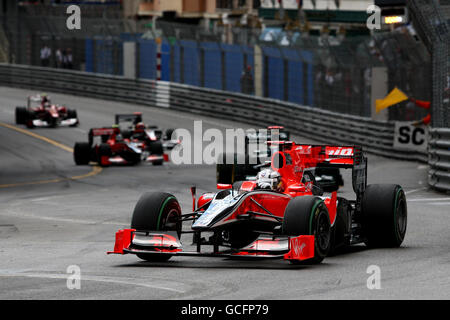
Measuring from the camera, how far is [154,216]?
12.1 m

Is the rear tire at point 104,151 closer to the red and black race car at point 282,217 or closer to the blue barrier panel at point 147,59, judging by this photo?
the red and black race car at point 282,217

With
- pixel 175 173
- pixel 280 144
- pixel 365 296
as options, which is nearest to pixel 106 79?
pixel 175 173

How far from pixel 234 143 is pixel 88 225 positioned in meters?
18.6

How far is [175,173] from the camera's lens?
27453 mm

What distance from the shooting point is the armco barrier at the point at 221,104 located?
3256cm

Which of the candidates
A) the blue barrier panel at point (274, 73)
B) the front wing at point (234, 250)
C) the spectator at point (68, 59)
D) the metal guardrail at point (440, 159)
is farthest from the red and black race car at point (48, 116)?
the front wing at point (234, 250)

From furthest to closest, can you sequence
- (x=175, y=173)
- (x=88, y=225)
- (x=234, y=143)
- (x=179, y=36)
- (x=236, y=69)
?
1. (x=179, y=36)
2. (x=236, y=69)
3. (x=234, y=143)
4. (x=175, y=173)
5. (x=88, y=225)

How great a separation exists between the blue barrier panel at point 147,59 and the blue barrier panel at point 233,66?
5.27 metres

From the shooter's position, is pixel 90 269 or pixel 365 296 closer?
pixel 365 296

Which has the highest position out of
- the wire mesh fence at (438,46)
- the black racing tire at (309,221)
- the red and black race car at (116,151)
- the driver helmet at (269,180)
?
the wire mesh fence at (438,46)

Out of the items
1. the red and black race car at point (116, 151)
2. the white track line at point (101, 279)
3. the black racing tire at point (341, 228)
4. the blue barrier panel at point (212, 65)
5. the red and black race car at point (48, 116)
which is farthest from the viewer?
the blue barrier panel at point (212, 65)

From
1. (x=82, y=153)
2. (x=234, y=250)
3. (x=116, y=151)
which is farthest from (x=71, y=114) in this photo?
(x=234, y=250)

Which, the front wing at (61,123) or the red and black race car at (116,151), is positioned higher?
the red and black race car at (116,151)
